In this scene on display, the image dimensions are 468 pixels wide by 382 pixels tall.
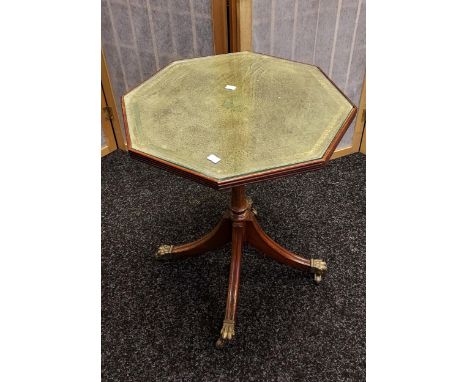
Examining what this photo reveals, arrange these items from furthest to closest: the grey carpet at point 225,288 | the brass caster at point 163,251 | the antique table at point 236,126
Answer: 1. the brass caster at point 163,251
2. the grey carpet at point 225,288
3. the antique table at point 236,126

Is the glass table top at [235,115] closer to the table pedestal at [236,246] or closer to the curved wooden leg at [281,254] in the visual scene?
the table pedestal at [236,246]

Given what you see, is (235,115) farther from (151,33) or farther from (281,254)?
(151,33)

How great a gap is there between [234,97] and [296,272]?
3.04 feet

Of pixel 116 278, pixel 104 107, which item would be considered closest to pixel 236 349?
pixel 116 278

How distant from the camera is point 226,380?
5.60ft

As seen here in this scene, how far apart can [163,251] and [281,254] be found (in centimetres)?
58

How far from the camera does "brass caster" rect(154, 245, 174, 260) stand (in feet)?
6.95

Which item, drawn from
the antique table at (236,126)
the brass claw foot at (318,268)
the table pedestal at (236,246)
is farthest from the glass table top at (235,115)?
the brass claw foot at (318,268)

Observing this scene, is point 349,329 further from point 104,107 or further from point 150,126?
point 104,107

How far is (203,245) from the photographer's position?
2.08 meters

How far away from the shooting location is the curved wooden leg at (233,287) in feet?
5.84

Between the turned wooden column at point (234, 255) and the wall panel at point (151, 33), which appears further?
the wall panel at point (151, 33)

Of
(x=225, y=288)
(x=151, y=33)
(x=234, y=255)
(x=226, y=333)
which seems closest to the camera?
(x=226, y=333)

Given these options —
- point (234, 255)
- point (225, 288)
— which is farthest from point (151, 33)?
point (225, 288)
